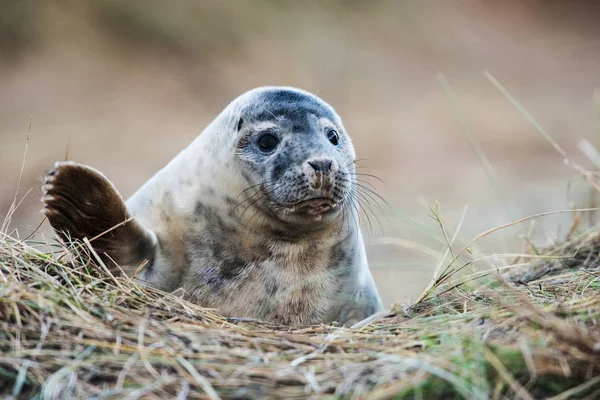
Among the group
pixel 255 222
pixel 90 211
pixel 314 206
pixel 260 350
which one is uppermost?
pixel 314 206

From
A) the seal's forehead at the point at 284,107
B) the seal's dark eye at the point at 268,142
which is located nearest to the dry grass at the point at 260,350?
the seal's dark eye at the point at 268,142

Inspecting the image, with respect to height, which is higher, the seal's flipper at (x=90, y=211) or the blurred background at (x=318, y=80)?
the blurred background at (x=318, y=80)

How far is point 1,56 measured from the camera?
13.5 m

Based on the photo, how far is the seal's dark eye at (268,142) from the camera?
12.5ft

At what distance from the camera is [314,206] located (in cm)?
358

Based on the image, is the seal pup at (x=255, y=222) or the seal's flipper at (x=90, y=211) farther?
the seal pup at (x=255, y=222)

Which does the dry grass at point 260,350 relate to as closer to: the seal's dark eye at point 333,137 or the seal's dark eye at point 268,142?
the seal's dark eye at point 268,142

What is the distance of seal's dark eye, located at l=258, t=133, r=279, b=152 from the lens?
381 cm

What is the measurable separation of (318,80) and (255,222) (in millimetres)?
10900

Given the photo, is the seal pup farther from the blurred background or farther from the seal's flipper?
the blurred background

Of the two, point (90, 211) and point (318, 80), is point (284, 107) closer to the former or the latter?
point (90, 211)

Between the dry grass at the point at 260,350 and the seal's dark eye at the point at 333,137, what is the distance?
1.27 meters

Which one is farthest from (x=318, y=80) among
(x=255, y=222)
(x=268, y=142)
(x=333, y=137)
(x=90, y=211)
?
(x=90, y=211)

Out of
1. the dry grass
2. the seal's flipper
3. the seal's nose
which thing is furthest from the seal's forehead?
the dry grass
